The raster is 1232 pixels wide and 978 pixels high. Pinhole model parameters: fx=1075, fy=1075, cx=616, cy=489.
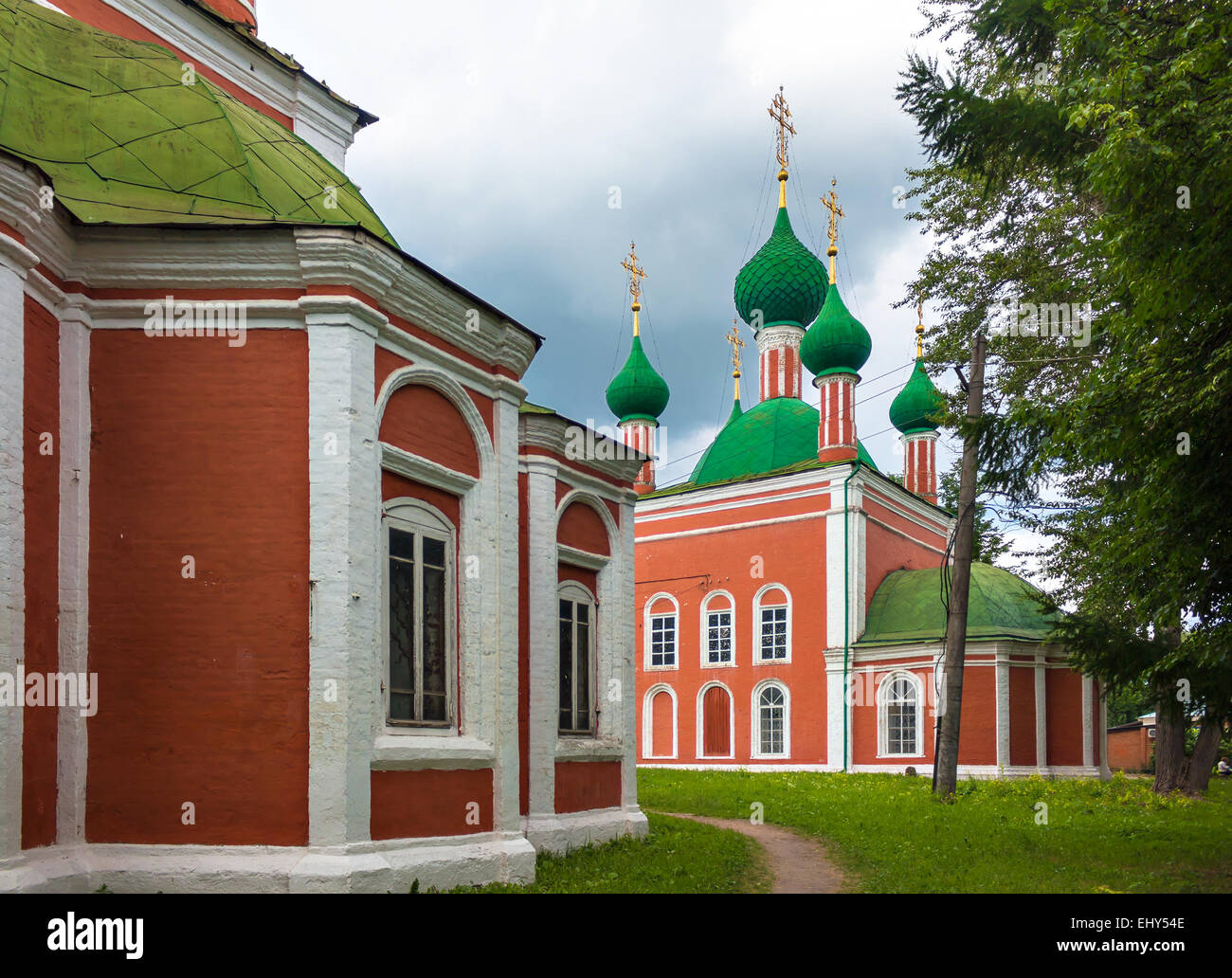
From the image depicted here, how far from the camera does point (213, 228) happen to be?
24.5ft

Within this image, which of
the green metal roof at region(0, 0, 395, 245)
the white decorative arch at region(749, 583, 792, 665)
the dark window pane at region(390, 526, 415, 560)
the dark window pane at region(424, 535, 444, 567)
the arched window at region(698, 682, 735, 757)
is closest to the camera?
the green metal roof at region(0, 0, 395, 245)

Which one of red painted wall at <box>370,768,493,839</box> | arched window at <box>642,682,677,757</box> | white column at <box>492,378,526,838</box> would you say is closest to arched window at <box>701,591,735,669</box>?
arched window at <box>642,682,677,757</box>

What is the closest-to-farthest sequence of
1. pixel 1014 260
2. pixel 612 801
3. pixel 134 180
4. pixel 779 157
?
pixel 134 180, pixel 612 801, pixel 1014 260, pixel 779 157

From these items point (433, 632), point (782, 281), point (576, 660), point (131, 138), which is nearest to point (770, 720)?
point (782, 281)

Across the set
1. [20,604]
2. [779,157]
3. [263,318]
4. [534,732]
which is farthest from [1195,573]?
[779,157]

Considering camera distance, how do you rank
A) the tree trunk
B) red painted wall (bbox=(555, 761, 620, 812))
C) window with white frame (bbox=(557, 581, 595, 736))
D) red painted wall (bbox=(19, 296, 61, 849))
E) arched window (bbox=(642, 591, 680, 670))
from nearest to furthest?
red painted wall (bbox=(19, 296, 61, 849)), red painted wall (bbox=(555, 761, 620, 812)), window with white frame (bbox=(557, 581, 595, 736)), the tree trunk, arched window (bbox=(642, 591, 680, 670))

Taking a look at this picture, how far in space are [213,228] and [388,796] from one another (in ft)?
13.7

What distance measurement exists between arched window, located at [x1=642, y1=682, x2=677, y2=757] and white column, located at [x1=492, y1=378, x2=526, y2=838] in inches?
706

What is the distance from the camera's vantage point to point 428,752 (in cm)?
804

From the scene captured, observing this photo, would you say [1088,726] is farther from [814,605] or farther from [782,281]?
[782,281]

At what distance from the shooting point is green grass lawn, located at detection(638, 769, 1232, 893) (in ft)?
30.6

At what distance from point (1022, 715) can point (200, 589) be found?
18.7 metres

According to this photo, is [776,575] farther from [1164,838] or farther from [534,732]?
[534,732]

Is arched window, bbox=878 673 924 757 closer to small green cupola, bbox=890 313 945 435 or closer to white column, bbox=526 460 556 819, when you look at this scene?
small green cupola, bbox=890 313 945 435
